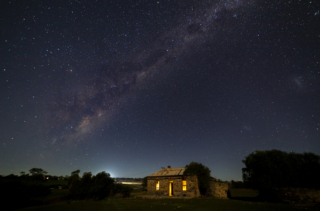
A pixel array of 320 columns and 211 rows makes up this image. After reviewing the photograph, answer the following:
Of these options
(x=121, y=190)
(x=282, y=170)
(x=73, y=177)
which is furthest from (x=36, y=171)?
(x=282, y=170)

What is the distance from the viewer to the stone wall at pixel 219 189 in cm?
2822

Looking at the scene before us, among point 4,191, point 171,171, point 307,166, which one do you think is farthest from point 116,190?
point 307,166

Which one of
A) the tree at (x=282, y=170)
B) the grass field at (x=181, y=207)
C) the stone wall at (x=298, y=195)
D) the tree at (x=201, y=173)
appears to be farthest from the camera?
the tree at (x=201, y=173)

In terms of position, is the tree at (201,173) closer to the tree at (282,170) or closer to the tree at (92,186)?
the tree at (282,170)

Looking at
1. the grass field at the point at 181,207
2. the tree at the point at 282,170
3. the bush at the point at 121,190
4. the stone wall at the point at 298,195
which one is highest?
the tree at the point at 282,170

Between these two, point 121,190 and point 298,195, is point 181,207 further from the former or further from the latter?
point 121,190

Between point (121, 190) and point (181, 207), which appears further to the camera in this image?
point (121, 190)

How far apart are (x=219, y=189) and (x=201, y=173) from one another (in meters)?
4.10

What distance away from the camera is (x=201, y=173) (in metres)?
29.6

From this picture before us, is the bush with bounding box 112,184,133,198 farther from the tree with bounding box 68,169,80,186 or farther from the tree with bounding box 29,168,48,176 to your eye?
the tree with bounding box 29,168,48,176

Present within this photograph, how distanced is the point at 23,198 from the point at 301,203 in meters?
37.8

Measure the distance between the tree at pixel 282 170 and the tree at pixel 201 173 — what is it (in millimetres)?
7208

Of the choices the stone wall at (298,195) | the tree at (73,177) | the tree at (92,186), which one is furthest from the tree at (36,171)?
the stone wall at (298,195)

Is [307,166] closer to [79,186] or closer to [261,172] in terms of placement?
[261,172]
